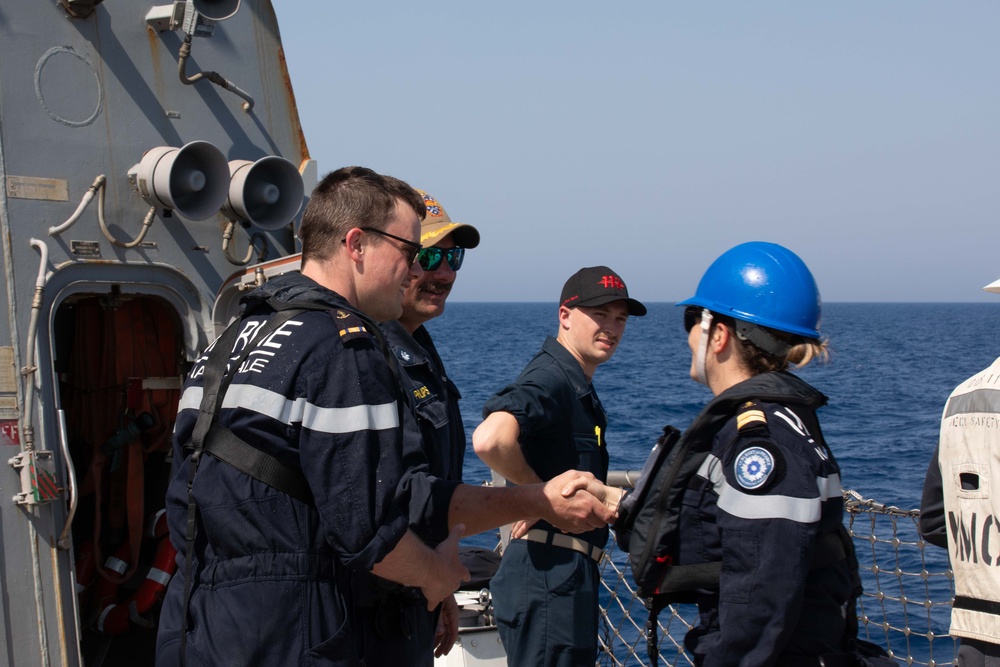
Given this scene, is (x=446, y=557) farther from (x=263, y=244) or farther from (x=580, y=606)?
(x=263, y=244)

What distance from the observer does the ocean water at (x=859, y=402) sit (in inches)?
427

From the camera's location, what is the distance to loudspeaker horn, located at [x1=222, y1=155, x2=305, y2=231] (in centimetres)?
510

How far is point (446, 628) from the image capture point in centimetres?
366

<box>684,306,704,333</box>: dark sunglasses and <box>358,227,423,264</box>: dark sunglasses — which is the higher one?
<box>358,227,423,264</box>: dark sunglasses

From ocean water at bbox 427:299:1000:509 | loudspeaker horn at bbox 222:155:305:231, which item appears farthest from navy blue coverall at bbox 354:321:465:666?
loudspeaker horn at bbox 222:155:305:231

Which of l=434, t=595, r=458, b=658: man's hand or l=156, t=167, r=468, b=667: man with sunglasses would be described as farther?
l=434, t=595, r=458, b=658: man's hand

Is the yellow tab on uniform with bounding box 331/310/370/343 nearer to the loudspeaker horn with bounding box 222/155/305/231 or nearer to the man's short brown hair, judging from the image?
the man's short brown hair

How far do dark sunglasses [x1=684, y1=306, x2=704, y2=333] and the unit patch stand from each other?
1.84ft

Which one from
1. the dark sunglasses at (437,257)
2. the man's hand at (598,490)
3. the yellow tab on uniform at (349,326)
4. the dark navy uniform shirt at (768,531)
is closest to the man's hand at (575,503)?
the man's hand at (598,490)

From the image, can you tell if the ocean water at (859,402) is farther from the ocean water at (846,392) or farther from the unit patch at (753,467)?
the unit patch at (753,467)

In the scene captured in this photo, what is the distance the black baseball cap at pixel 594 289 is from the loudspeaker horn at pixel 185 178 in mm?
1790

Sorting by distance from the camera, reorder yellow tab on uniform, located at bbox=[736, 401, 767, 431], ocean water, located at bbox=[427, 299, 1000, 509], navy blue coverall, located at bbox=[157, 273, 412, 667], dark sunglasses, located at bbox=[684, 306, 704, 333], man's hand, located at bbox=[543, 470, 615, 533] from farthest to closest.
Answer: ocean water, located at bbox=[427, 299, 1000, 509] → man's hand, located at bbox=[543, 470, 615, 533] → dark sunglasses, located at bbox=[684, 306, 704, 333] → yellow tab on uniform, located at bbox=[736, 401, 767, 431] → navy blue coverall, located at bbox=[157, 273, 412, 667]

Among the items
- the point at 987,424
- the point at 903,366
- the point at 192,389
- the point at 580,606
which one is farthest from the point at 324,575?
the point at 903,366

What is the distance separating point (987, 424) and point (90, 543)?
14.8 feet
